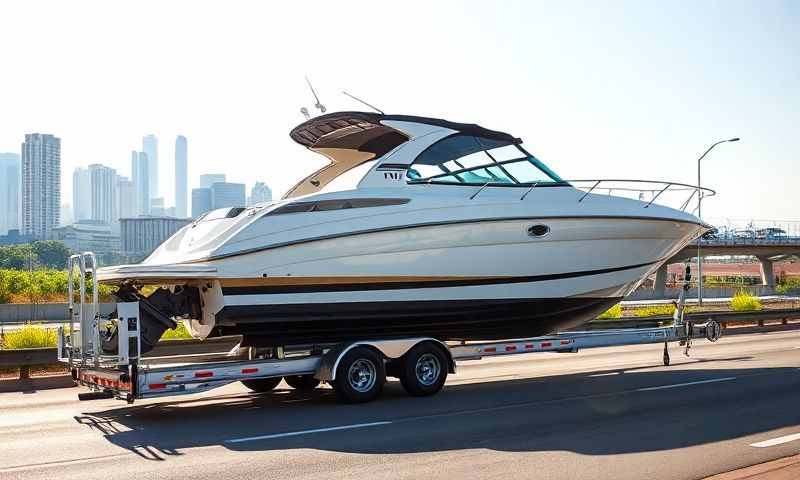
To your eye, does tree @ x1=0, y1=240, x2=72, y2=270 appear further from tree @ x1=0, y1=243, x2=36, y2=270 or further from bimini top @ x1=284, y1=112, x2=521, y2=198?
bimini top @ x1=284, y1=112, x2=521, y2=198

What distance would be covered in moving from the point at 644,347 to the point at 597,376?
24.0ft

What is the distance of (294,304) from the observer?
36.4ft

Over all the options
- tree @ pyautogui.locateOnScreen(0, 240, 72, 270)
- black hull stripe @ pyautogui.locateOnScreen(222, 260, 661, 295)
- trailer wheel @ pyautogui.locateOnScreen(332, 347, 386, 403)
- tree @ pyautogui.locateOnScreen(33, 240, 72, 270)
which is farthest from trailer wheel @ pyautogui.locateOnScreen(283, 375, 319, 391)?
tree @ pyautogui.locateOnScreen(33, 240, 72, 270)

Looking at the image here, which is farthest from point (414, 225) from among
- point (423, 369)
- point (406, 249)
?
point (423, 369)

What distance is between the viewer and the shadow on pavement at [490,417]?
836 centimetres

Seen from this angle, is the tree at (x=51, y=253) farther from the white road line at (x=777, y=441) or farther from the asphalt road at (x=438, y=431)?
the white road line at (x=777, y=441)

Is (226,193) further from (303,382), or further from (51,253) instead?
(303,382)

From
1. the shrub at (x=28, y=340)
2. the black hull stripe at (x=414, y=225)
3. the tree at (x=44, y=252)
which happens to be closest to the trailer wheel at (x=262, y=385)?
the black hull stripe at (x=414, y=225)

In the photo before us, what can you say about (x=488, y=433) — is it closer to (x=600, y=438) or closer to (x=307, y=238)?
(x=600, y=438)

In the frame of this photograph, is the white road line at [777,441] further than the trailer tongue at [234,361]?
No

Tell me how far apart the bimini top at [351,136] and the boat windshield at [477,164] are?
0.62 ft

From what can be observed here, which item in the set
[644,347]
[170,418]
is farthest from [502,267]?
[644,347]

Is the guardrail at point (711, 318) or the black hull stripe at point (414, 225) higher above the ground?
the black hull stripe at point (414, 225)

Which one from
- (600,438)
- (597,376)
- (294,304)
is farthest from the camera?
(597,376)
